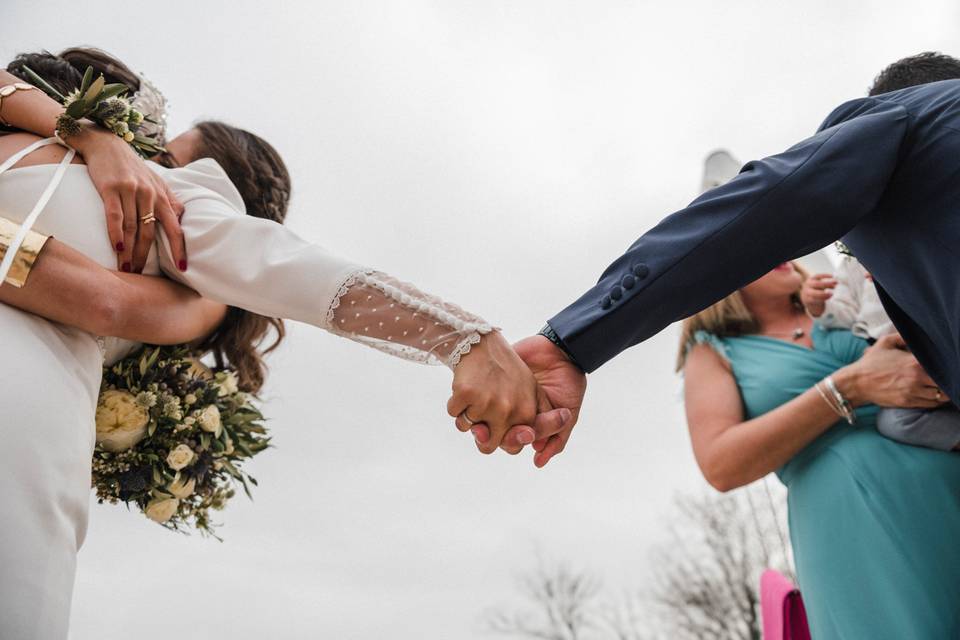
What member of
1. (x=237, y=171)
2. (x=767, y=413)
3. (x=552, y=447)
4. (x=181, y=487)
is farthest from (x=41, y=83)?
(x=767, y=413)

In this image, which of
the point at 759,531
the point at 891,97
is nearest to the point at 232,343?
the point at 891,97

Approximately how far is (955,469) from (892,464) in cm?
19

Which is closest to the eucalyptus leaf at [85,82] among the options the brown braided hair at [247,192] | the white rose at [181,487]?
the brown braided hair at [247,192]

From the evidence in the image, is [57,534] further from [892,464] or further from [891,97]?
[892,464]

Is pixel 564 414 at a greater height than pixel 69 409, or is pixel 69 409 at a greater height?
pixel 69 409

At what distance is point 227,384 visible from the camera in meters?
2.95

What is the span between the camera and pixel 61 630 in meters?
1.68

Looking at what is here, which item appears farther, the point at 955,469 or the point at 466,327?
the point at 955,469

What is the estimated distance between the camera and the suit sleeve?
6.54 feet

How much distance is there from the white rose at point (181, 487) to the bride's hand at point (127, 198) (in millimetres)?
926

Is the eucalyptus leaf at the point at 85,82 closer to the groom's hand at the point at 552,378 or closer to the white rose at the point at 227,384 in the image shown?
the white rose at the point at 227,384

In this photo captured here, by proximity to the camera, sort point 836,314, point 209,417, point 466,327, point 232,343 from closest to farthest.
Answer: point 466,327 < point 209,417 < point 232,343 < point 836,314

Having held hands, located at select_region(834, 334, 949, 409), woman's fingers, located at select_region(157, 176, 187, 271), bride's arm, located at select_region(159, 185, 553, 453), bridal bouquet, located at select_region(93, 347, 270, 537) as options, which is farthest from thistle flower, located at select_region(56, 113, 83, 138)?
held hands, located at select_region(834, 334, 949, 409)

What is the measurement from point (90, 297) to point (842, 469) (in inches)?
99.3
